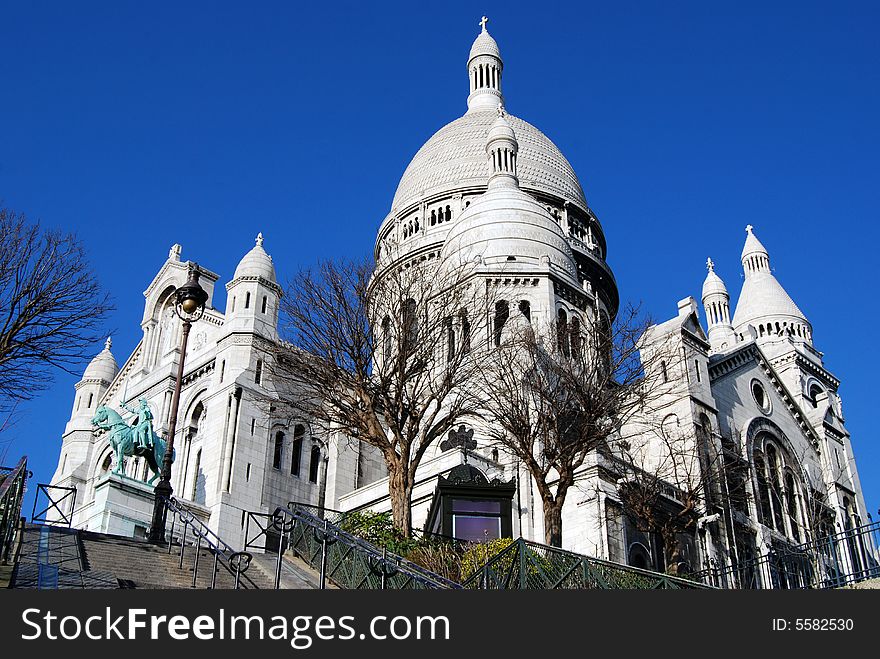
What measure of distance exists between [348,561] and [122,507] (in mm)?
14929

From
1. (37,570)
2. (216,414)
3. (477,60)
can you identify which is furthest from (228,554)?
(477,60)

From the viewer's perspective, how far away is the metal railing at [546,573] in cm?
1669

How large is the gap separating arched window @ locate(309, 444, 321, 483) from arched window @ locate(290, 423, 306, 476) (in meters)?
0.62

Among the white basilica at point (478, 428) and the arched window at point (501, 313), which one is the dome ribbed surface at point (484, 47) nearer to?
the white basilica at point (478, 428)

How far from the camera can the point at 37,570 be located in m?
16.2

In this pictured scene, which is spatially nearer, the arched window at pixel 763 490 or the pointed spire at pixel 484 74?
the arched window at pixel 763 490

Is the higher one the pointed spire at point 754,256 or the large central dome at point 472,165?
the large central dome at point 472,165

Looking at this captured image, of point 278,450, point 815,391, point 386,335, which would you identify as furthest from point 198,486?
point 815,391

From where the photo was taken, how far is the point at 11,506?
652 inches

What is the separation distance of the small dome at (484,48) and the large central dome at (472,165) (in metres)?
12.5

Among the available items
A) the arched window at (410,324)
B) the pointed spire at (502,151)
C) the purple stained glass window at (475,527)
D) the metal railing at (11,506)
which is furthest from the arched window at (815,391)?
the metal railing at (11,506)

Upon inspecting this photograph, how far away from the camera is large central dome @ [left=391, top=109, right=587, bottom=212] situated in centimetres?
6862

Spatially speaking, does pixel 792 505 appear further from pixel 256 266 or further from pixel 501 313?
pixel 256 266

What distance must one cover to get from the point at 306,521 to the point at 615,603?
1120 centimetres
